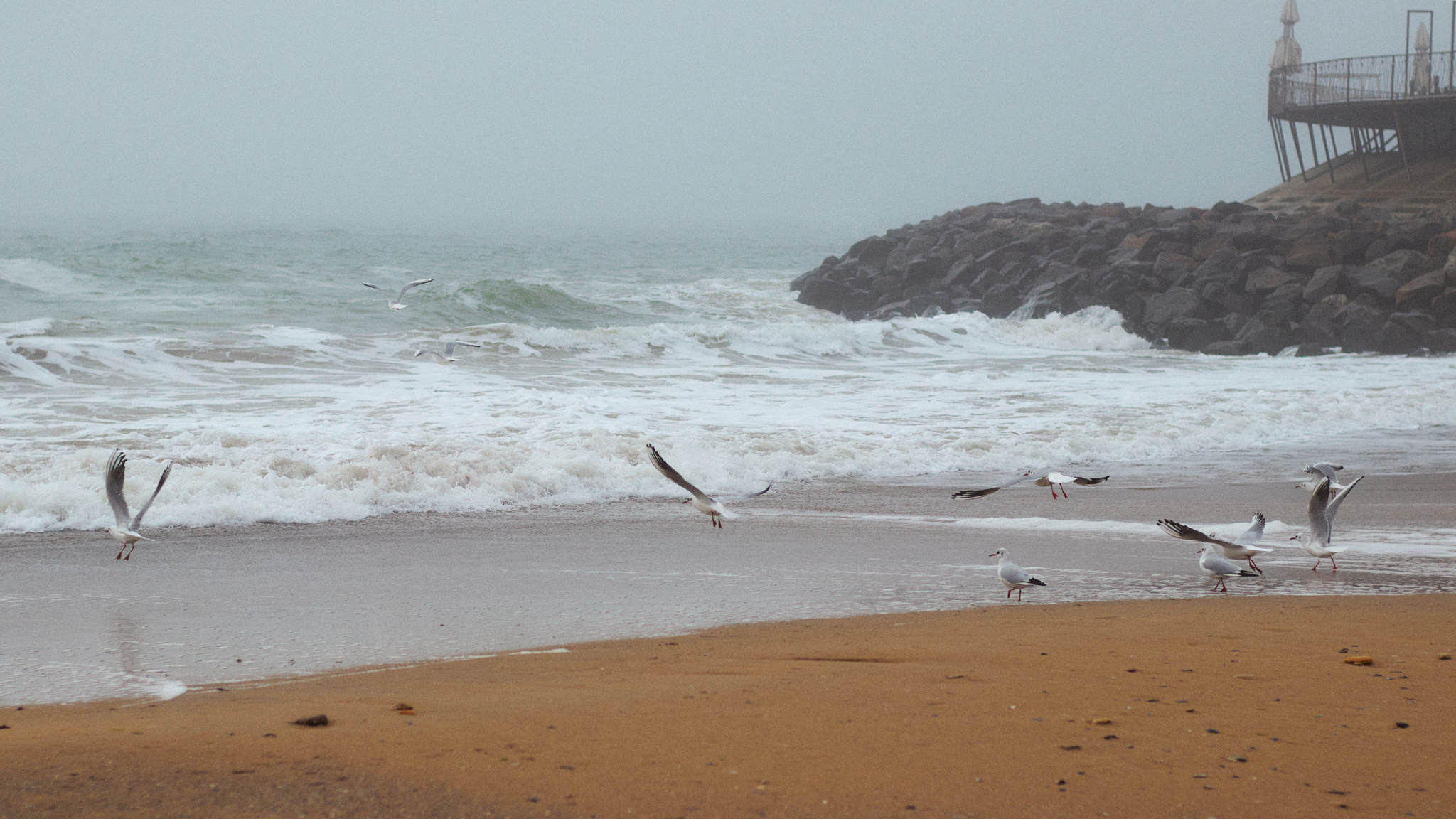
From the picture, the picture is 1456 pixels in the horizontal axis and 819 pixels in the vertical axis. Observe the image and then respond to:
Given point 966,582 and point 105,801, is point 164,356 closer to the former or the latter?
point 966,582

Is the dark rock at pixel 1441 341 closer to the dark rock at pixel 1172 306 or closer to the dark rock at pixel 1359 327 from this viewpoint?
the dark rock at pixel 1359 327

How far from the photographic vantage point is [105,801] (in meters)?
2.81

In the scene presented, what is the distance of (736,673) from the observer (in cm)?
434

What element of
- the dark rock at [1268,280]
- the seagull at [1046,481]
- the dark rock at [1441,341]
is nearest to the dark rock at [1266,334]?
the dark rock at [1268,280]

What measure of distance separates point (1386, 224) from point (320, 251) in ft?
121

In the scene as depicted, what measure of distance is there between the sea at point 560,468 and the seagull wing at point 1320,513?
25cm

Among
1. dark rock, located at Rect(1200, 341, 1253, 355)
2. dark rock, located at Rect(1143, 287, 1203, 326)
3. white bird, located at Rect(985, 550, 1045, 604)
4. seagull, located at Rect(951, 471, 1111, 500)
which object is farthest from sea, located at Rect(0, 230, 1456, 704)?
dark rock, located at Rect(1143, 287, 1203, 326)

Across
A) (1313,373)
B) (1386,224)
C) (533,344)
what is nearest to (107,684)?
(533,344)

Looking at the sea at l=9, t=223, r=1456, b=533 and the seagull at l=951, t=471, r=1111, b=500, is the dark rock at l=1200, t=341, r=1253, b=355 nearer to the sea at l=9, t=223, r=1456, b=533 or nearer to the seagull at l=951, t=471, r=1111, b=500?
the sea at l=9, t=223, r=1456, b=533

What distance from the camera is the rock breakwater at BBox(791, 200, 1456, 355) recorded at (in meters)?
24.5

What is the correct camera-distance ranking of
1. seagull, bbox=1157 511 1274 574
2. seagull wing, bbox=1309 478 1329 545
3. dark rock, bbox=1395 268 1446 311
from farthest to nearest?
1. dark rock, bbox=1395 268 1446 311
2. seagull wing, bbox=1309 478 1329 545
3. seagull, bbox=1157 511 1274 574

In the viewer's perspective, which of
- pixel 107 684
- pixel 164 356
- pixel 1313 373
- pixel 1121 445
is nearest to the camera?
pixel 107 684

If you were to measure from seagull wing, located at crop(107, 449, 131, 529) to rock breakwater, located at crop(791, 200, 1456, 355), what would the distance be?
2284cm

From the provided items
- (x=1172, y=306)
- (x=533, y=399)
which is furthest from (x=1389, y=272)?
(x=533, y=399)
